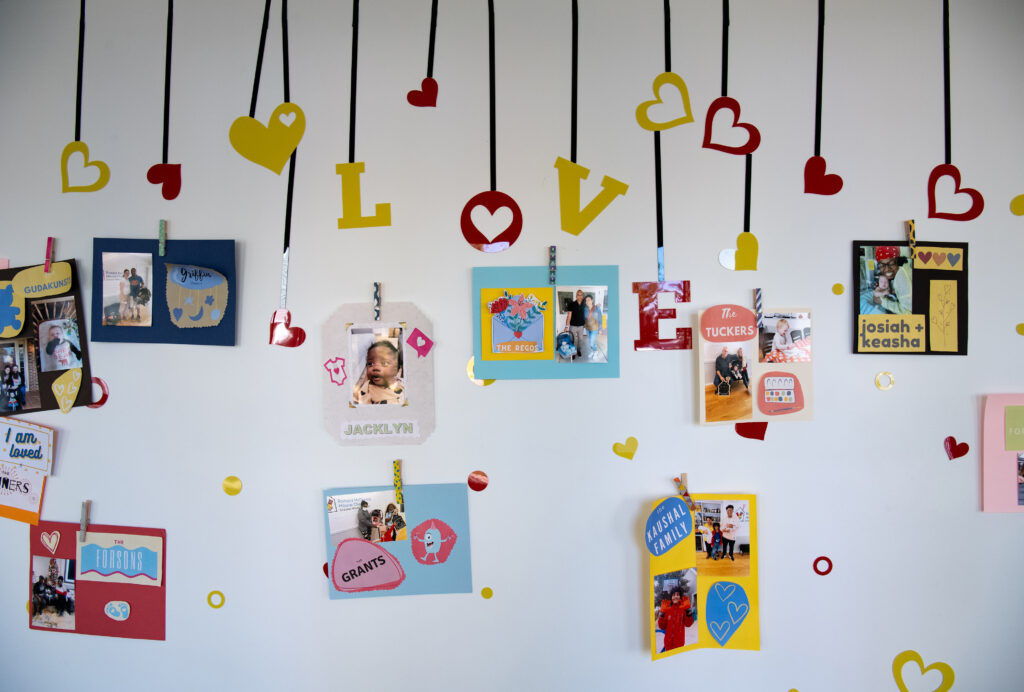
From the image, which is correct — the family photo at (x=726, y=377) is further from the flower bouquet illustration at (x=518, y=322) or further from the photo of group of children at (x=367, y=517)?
the photo of group of children at (x=367, y=517)

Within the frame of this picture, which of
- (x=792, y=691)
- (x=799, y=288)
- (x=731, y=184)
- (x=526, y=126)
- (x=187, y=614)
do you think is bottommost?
(x=792, y=691)

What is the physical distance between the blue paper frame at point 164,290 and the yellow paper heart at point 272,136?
18cm

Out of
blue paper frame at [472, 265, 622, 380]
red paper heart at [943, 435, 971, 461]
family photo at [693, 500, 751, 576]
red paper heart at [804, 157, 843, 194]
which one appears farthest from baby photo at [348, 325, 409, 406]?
red paper heart at [943, 435, 971, 461]

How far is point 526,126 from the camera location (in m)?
0.91

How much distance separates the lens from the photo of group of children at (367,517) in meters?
0.91

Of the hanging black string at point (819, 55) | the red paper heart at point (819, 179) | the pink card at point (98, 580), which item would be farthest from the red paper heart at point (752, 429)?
the pink card at point (98, 580)

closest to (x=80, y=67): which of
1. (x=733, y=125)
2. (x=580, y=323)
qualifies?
(x=580, y=323)

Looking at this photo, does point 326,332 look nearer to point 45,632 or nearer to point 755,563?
point 45,632

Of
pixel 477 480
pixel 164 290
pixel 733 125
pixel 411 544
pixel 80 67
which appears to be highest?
pixel 80 67

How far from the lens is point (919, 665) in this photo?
928mm

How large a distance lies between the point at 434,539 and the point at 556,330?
18.1 inches

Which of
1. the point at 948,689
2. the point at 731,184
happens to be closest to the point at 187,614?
the point at 731,184

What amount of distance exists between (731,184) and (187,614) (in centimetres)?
134

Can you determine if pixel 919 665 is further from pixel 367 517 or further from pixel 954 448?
pixel 367 517
